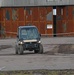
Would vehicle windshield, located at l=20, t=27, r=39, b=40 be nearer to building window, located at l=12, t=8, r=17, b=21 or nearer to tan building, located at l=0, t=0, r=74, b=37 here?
tan building, located at l=0, t=0, r=74, b=37

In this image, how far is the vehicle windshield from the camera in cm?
2759

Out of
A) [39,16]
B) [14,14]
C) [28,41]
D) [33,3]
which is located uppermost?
[33,3]

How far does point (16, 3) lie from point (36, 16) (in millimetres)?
3921

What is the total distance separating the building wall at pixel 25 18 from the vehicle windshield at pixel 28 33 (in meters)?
33.3

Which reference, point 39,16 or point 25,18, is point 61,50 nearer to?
point 39,16

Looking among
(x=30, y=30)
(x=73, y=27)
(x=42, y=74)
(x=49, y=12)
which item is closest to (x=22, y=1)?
(x=49, y=12)

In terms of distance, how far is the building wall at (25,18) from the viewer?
61469mm

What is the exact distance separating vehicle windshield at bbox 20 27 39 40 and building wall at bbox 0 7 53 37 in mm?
33279

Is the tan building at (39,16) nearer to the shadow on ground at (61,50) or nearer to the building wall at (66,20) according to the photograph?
the building wall at (66,20)

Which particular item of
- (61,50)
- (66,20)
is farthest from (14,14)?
(61,50)

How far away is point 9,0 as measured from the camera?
62.3 m

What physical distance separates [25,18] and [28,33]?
34.4 meters

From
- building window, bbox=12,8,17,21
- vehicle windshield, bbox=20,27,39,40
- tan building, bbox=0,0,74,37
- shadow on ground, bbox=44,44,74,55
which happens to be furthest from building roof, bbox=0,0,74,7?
vehicle windshield, bbox=20,27,39,40

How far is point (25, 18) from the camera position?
6203 cm
